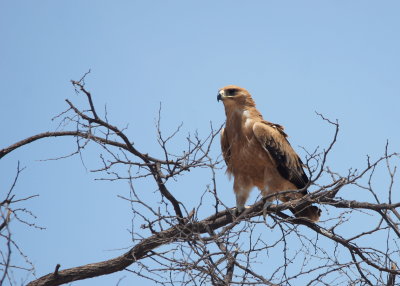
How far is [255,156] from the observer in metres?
6.72

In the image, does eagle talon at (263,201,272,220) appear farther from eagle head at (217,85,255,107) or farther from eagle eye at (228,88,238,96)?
eagle eye at (228,88,238,96)

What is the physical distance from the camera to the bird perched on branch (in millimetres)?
6738

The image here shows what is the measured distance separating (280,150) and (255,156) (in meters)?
0.32

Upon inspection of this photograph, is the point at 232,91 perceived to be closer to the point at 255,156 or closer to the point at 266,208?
the point at 255,156

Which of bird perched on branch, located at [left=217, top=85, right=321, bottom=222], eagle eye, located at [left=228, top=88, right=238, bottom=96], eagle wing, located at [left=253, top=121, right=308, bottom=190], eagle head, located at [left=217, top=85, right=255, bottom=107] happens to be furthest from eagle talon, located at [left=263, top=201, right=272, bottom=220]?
eagle eye, located at [left=228, top=88, right=238, bottom=96]

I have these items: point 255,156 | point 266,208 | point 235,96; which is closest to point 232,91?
point 235,96

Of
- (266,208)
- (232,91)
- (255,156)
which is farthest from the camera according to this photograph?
(232,91)

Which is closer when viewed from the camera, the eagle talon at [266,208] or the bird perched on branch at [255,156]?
the eagle talon at [266,208]

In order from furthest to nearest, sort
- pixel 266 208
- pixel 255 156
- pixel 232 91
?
pixel 232 91 < pixel 255 156 < pixel 266 208

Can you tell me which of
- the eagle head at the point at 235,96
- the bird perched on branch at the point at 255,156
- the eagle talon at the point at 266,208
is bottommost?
the eagle talon at the point at 266,208

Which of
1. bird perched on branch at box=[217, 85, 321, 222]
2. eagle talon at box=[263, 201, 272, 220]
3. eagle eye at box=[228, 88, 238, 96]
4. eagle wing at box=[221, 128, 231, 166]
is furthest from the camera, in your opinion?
eagle eye at box=[228, 88, 238, 96]

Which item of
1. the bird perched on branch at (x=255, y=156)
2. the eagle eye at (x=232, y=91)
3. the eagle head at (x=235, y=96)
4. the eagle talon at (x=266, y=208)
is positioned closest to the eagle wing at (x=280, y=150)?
the bird perched on branch at (x=255, y=156)

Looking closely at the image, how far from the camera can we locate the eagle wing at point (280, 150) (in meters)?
6.75

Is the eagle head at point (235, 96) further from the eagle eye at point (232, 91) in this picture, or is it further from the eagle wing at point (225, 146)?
the eagle wing at point (225, 146)
